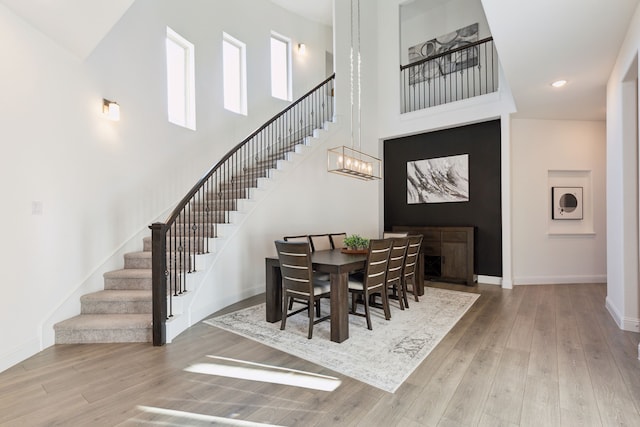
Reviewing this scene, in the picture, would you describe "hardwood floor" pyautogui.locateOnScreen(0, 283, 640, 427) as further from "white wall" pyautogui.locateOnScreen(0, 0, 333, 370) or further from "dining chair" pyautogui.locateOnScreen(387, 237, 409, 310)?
"dining chair" pyautogui.locateOnScreen(387, 237, 409, 310)

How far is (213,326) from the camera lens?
145 inches

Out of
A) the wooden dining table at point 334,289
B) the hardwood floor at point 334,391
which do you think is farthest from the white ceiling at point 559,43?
the hardwood floor at point 334,391

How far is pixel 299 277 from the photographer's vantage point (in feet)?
11.2

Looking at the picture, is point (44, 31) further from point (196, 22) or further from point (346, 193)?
point (346, 193)

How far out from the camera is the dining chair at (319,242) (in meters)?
4.84

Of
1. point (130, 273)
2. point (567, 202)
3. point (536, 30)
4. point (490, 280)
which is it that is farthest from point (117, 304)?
point (567, 202)

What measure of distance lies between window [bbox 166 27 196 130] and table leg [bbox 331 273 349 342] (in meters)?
3.81

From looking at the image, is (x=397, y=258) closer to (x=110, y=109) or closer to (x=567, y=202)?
(x=110, y=109)

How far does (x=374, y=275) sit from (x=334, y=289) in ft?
1.90

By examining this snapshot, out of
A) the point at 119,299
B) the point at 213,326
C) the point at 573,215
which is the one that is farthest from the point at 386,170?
the point at 119,299

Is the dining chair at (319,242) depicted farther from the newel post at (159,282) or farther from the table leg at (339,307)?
the newel post at (159,282)

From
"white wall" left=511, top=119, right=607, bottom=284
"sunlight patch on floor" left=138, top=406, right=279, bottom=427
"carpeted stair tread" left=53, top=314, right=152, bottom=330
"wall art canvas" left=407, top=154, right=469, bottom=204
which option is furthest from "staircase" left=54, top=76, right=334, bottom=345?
"white wall" left=511, top=119, right=607, bottom=284

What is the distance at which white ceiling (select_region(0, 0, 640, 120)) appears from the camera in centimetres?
278

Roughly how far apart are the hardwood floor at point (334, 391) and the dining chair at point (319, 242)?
6.17 ft
